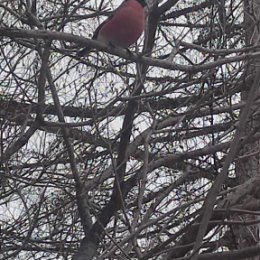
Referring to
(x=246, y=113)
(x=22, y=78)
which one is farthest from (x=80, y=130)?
(x=246, y=113)

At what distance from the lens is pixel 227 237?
4555 mm

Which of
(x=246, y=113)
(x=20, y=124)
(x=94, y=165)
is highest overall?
(x=20, y=124)

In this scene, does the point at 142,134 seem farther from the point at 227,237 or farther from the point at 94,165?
the point at 227,237

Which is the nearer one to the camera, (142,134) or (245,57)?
(245,57)

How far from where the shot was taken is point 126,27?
4.21 m

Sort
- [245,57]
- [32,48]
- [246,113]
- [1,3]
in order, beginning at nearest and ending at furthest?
1. [246,113]
2. [245,57]
3. [1,3]
4. [32,48]

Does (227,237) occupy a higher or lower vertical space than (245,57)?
lower

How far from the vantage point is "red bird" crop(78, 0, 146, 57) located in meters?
4.18

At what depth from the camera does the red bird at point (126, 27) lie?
4.18 metres

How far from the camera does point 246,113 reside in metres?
2.39

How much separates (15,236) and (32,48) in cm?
127

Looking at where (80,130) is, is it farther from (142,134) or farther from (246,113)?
(246,113)

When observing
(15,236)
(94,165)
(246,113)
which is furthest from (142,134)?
(246,113)

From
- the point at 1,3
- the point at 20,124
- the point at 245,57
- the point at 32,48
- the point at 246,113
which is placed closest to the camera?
the point at 246,113
